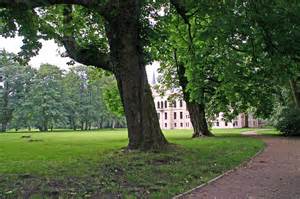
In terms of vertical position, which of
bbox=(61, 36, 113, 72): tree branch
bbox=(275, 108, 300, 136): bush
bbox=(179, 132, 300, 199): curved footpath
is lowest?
bbox=(179, 132, 300, 199): curved footpath

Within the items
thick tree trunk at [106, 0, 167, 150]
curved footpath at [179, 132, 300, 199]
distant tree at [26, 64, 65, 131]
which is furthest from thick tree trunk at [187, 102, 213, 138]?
distant tree at [26, 64, 65, 131]

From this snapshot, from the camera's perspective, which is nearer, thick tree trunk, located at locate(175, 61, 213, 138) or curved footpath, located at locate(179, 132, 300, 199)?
curved footpath, located at locate(179, 132, 300, 199)

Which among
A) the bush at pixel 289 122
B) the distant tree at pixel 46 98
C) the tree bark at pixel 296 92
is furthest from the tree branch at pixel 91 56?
the distant tree at pixel 46 98

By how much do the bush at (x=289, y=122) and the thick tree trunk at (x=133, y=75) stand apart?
23456 mm

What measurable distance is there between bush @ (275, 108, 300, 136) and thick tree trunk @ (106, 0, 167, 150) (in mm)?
23456

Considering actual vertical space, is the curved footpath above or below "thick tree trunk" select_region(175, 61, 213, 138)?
below

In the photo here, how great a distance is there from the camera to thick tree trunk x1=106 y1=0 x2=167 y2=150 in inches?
628

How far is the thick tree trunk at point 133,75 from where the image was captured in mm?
15941

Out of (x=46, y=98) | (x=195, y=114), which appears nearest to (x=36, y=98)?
(x=46, y=98)

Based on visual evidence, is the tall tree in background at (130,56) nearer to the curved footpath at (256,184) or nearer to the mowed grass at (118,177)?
the mowed grass at (118,177)

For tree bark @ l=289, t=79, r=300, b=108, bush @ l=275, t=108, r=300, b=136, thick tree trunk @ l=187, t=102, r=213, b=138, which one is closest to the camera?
thick tree trunk @ l=187, t=102, r=213, b=138

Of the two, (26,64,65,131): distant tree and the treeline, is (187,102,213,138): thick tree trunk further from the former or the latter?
(26,64,65,131): distant tree

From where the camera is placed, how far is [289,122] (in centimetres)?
3712

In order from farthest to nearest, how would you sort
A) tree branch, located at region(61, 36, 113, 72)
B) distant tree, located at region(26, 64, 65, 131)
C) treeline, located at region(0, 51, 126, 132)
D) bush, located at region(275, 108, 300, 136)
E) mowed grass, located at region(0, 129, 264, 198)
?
distant tree, located at region(26, 64, 65, 131) → treeline, located at region(0, 51, 126, 132) → bush, located at region(275, 108, 300, 136) → tree branch, located at region(61, 36, 113, 72) → mowed grass, located at region(0, 129, 264, 198)
